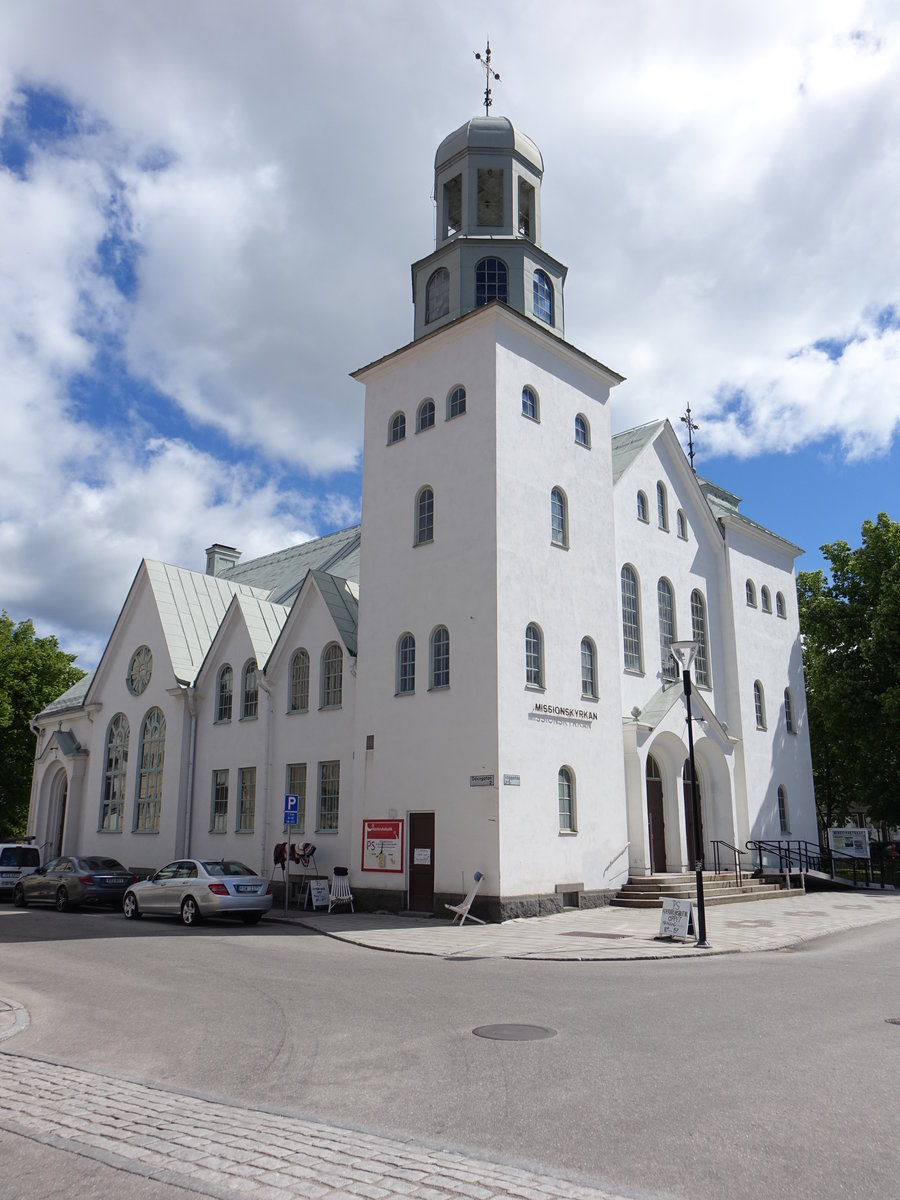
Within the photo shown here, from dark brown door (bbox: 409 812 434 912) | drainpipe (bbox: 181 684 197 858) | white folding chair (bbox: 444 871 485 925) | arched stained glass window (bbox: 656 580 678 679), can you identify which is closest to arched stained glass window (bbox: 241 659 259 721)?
drainpipe (bbox: 181 684 197 858)

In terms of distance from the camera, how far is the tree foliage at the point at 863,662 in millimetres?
32219

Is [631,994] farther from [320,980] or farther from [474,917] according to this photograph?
[474,917]

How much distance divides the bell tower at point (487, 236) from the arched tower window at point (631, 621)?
23.3 ft

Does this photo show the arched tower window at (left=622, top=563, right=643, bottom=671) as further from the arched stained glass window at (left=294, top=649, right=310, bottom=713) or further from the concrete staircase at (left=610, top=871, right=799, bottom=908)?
the arched stained glass window at (left=294, top=649, right=310, bottom=713)

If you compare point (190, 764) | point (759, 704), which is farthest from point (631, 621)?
point (190, 764)

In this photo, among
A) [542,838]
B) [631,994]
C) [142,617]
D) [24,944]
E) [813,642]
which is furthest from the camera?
[813,642]

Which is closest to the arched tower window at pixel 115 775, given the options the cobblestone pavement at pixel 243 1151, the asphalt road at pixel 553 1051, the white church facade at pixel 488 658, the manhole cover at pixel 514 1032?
the white church facade at pixel 488 658

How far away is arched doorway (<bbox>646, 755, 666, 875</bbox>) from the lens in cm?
2553

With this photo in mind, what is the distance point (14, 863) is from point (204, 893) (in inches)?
476

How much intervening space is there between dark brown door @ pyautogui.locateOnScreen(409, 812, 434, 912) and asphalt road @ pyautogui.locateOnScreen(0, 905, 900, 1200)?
6552mm

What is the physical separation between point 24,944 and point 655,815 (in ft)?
52.4

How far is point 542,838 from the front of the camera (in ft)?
68.3

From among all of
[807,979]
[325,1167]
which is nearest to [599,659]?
[807,979]

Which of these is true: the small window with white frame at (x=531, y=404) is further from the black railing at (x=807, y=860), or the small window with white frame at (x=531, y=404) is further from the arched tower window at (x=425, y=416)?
the black railing at (x=807, y=860)
